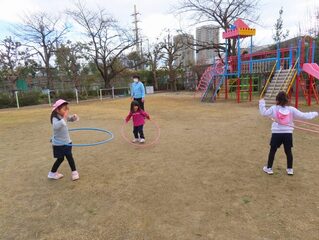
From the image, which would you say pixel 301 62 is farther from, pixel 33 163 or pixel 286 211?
pixel 33 163

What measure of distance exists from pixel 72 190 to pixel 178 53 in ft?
92.4

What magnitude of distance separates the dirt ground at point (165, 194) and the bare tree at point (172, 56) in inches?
905

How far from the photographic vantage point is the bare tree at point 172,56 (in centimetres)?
2793

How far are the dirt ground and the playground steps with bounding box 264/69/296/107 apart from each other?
605cm

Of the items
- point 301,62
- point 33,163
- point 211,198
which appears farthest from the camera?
point 301,62

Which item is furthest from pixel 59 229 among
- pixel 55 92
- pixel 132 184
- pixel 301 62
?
pixel 55 92

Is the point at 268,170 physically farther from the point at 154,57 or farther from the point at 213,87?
the point at 154,57

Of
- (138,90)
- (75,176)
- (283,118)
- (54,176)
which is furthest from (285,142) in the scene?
(138,90)

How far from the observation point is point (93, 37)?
22.6 meters

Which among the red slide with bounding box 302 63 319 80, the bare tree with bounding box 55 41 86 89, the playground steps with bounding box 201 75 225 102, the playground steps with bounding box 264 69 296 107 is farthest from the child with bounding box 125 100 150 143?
the bare tree with bounding box 55 41 86 89

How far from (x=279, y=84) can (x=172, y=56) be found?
17978 millimetres

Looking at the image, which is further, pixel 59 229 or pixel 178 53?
pixel 178 53

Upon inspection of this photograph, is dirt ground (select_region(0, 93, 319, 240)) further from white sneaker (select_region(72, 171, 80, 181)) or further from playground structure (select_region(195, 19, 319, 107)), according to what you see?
playground structure (select_region(195, 19, 319, 107))

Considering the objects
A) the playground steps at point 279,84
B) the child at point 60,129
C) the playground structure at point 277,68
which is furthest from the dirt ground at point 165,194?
the playground structure at point 277,68
